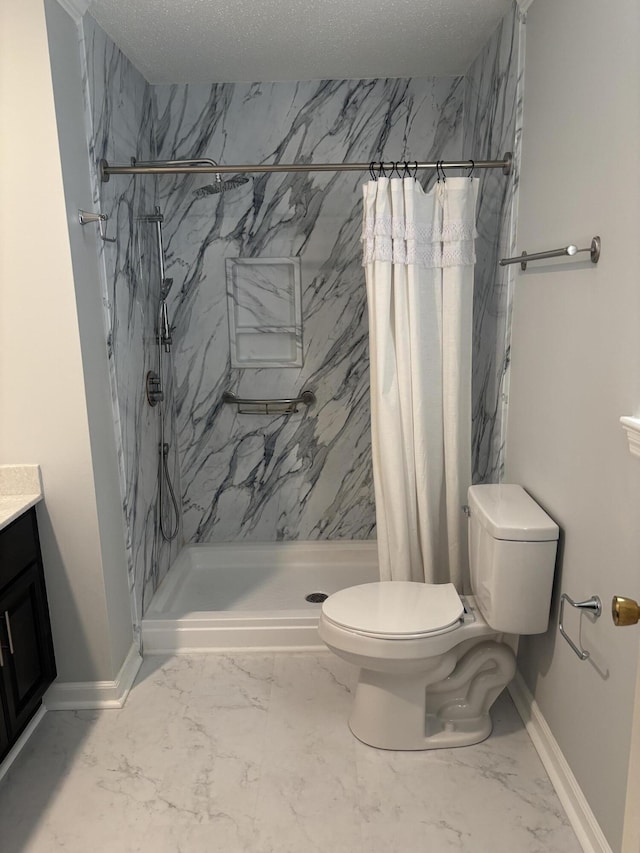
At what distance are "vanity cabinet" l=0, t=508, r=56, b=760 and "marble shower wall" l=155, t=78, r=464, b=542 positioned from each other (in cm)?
133

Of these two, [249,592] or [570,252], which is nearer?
[570,252]

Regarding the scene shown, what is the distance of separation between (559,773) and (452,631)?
0.50m

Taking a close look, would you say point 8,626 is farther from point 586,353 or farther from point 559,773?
point 586,353

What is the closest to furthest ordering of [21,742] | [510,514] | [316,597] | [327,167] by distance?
[510,514] → [21,742] → [327,167] → [316,597]

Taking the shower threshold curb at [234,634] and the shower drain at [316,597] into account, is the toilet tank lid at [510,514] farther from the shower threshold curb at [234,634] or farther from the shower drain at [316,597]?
the shower drain at [316,597]

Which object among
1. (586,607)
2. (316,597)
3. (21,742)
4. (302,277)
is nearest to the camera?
(586,607)

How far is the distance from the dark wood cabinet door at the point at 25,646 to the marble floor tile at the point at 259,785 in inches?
7.0

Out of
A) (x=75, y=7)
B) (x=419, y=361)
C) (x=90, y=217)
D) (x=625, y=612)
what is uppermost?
(x=75, y=7)

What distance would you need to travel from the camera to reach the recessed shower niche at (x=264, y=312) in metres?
3.39

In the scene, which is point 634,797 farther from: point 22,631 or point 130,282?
point 130,282

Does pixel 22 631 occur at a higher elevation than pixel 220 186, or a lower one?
lower

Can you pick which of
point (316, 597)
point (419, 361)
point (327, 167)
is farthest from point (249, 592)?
point (327, 167)

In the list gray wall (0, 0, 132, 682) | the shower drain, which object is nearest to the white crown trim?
gray wall (0, 0, 132, 682)

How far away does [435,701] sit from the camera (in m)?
2.30
